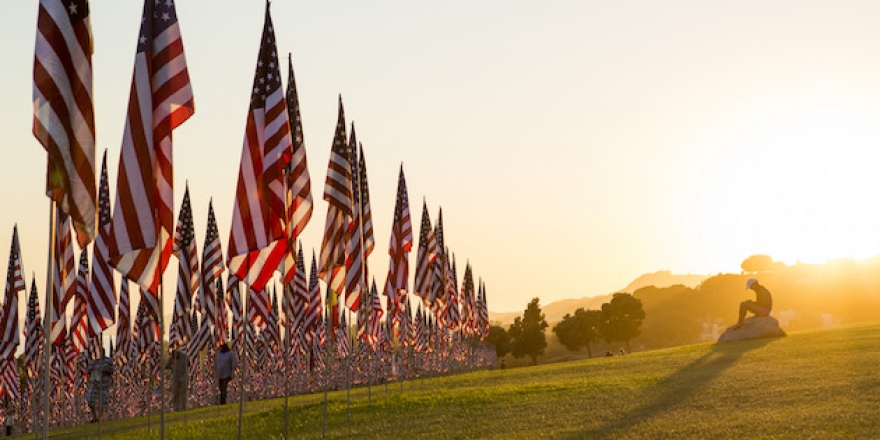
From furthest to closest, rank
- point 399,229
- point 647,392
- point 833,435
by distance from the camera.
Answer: point 399,229 → point 647,392 → point 833,435

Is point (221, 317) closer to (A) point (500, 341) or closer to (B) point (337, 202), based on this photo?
(B) point (337, 202)

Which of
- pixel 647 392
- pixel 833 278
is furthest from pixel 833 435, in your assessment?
pixel 833 278

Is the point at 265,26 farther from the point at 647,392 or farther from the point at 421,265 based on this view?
the point at 421,265

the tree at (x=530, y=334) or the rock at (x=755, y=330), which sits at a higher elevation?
the tree at (x=530, y=334)

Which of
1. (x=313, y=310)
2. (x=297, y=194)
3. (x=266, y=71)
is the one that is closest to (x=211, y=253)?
(x=297, y=194)

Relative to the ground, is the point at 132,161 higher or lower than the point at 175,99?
lower

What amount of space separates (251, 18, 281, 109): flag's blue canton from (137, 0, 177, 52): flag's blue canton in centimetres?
351

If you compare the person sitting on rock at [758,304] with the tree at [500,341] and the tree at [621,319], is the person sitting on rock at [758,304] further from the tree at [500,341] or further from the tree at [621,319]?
the tree at [500,341]

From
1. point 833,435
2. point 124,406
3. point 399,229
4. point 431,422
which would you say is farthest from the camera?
point 124,406

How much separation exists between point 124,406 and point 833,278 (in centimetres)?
15732

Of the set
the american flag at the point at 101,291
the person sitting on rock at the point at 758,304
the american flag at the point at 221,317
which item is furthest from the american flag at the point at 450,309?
the american flag at the point at 101,291

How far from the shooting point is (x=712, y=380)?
1073 inches

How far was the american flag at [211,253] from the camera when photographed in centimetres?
3628

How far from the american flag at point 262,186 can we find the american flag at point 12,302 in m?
20.5
